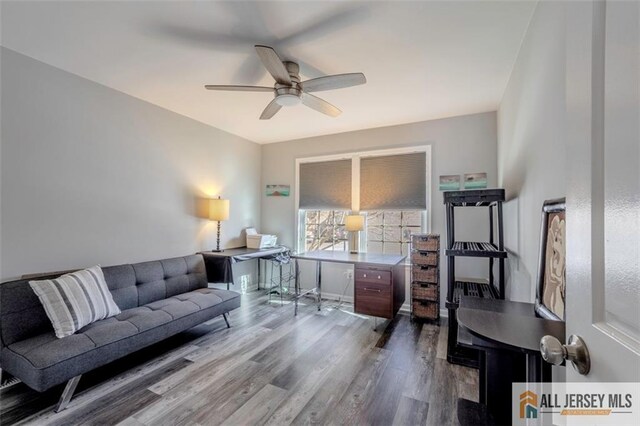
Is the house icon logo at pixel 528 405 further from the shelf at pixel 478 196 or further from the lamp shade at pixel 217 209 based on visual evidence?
the lamp shade at pixel 217 209

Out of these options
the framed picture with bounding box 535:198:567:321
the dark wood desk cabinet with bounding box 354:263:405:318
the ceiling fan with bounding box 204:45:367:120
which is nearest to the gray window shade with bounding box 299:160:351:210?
the dark wood desk cabinet with bounding box 354:263:405:318

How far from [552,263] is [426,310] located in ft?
7.21

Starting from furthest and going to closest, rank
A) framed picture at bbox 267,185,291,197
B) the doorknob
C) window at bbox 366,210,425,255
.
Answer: framed picture at bbox 267,185,291,197, window at bbox 366,210,425,255, the doorknob

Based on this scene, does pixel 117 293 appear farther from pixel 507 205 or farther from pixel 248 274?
pixel 507 205

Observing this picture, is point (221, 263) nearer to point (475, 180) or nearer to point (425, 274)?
point (425, 274)

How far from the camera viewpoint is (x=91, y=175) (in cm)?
267

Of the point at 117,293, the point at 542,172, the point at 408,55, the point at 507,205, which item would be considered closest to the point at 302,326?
the point at 117,293

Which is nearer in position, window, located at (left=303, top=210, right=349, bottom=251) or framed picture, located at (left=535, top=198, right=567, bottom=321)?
framed picture, located at (left=535, top=198, right=567, bottom=321)

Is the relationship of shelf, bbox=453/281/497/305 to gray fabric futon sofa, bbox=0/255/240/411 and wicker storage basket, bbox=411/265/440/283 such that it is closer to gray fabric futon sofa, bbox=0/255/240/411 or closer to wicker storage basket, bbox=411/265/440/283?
wicker storage basket, bbox=411/265/440/283

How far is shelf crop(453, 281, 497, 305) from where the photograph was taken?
2.36 meters

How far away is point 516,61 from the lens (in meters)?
2.21

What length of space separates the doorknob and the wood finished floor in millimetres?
1474

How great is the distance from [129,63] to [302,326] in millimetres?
3049

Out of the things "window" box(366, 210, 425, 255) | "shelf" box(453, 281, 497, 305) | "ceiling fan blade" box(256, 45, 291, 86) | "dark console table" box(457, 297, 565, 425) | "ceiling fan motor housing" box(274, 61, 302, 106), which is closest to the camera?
"dark console table" box(457, 297, 565, 425)
